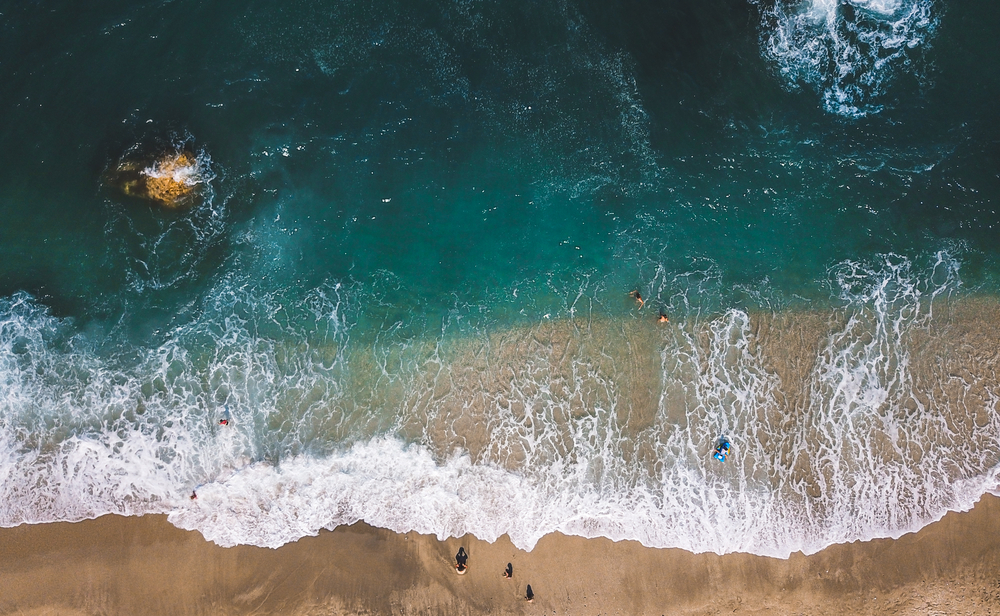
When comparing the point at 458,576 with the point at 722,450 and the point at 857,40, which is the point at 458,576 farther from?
the point at 857,40

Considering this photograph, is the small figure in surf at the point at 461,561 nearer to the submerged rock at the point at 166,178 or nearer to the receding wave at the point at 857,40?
the submerged rock at the point at 166,178

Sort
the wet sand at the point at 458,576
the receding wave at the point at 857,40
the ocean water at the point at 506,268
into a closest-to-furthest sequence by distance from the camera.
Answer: the wet sand at the point at 458,576
the ocean water at the point at 506,268
the receding wave at the point at 857,40

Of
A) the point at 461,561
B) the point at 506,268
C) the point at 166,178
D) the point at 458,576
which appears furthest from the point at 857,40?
the point at 166,178

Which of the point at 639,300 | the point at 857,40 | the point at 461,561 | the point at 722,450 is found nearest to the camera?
the point at 461,561

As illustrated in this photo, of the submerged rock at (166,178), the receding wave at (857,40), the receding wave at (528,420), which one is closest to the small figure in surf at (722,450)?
the receding wave at (528,420)

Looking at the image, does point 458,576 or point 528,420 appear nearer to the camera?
point 458,576

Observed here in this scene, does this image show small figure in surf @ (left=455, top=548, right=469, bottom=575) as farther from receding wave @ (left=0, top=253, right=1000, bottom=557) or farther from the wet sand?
receding wave @ (left=0, top=253, right=1000, bottom=557)
